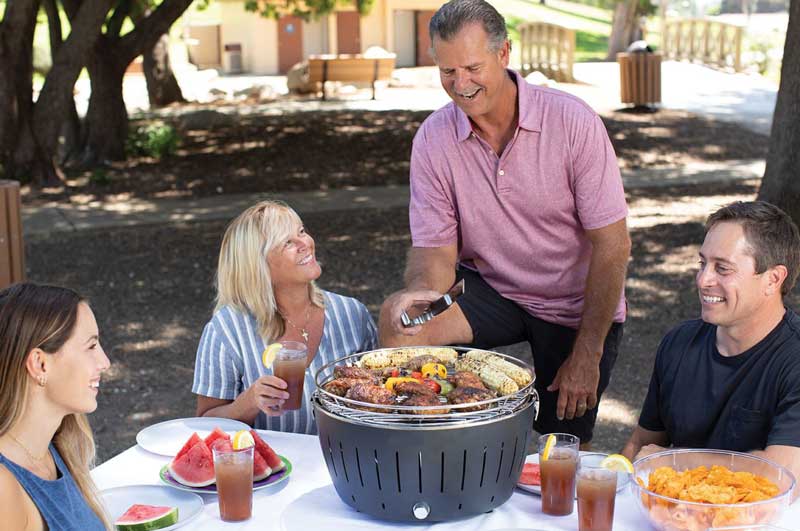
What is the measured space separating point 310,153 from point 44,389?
41.2 feet

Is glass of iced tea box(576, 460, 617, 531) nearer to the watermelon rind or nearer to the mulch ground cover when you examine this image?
the watermelon rind

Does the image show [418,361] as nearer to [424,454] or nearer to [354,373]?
[354,373]

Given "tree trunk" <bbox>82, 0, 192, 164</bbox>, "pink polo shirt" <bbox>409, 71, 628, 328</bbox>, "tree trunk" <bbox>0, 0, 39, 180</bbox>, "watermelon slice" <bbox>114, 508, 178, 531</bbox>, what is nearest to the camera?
"watermelon slice" <bbox>114, 508, 178, 531</bbox>

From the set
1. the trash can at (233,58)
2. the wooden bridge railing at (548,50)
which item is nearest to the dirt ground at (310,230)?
the wooden bridge railing at (548,50)

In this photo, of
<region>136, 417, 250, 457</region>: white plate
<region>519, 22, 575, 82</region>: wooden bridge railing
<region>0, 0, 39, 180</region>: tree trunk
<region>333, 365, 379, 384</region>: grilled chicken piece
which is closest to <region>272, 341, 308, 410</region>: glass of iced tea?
<region>136, 417, 250, 457</region>: white plate

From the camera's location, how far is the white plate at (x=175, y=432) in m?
3.32

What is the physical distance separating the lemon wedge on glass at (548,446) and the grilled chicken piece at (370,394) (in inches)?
17.0

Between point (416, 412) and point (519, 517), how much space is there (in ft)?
1.52

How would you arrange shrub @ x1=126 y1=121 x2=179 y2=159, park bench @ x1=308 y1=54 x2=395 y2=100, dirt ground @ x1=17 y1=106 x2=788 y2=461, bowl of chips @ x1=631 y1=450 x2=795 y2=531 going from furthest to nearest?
park bench @ x1=308 y1=54 x2=395 y2=100, shrub @ x1=126 y1=121 x2=179 y2=159, dirt ground @ x1=17 y1=106 x2=788 y2=461, bowl of chips @ x1=631 y1=450 x2=795 y2=531

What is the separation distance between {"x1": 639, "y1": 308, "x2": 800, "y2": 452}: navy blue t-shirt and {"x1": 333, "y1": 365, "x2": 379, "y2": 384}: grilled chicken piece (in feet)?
3.54

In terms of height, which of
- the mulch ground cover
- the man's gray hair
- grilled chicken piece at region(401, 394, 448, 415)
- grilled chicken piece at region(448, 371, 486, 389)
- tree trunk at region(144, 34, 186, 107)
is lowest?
the mulch ground cover

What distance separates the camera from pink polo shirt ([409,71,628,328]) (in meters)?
4.05

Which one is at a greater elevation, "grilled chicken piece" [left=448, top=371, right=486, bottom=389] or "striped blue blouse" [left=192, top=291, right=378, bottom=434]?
"grilled chicken piece" [left=448, top=371, right=486, bottom=389]

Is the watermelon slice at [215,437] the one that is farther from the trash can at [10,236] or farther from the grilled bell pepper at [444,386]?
the trash can at [10,236]
